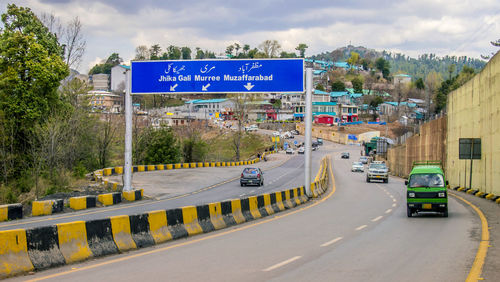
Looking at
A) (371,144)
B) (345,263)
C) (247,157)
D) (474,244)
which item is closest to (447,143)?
(474,244)

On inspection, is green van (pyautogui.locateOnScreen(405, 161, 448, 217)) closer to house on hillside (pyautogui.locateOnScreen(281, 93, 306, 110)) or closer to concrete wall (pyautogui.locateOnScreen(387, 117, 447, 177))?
concrete wall (pyautogui.locateOnScreen(387, 117, 447, 177))

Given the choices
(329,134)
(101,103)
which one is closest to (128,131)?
(101,103)

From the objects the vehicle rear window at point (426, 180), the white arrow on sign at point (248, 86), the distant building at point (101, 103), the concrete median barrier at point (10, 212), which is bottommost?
the concrete median barrier at point (10, 212)

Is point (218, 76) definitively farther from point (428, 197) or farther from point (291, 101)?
point (291, 101)

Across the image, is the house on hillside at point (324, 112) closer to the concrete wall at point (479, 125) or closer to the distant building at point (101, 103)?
the distant building at point (101, 103)

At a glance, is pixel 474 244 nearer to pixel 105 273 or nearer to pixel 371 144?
pixel 105 273

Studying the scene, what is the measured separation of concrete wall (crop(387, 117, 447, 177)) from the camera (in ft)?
173

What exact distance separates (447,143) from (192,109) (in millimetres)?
138090

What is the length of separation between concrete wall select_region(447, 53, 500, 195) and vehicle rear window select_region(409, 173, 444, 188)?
8.85m

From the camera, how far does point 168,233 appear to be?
47.0 ft

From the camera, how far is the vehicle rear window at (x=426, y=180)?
21469 mm

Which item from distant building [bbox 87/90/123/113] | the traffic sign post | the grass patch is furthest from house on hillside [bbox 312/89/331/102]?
the traffic sign post

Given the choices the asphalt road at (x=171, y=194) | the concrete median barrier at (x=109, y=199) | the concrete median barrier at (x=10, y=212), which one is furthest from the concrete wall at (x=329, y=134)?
the concrete median barrier at (x=10, y=212)

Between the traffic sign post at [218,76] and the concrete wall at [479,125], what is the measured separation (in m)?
9.92
